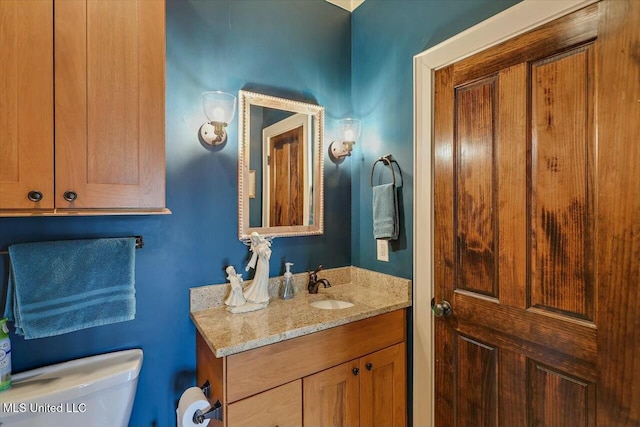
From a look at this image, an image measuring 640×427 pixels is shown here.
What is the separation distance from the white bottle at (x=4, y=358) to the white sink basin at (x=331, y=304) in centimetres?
114

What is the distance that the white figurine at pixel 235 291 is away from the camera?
1414 millimetres

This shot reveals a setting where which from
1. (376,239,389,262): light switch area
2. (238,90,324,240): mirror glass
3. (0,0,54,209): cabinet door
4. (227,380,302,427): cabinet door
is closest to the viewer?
(0,0,54,209): cabinet door

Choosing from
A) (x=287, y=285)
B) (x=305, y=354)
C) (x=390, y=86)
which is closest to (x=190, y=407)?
(x=305, y=354)

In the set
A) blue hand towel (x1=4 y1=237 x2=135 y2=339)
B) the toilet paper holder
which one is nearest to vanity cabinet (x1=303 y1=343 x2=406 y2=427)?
the toilet paper holder

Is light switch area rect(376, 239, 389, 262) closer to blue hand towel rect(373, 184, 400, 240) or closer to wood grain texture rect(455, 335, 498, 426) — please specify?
blue hand towel rect(373, 184, 400, 240)

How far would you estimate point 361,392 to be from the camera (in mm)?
1371

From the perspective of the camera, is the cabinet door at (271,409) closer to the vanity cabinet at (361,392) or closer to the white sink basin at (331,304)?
the vanity cabinet at (361,392)

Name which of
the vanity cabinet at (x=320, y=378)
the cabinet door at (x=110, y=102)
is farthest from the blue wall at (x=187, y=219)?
the cabinet door at (x=110, y=102)

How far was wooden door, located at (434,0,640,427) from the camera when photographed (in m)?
0.91

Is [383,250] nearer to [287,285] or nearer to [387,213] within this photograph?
[387,213]

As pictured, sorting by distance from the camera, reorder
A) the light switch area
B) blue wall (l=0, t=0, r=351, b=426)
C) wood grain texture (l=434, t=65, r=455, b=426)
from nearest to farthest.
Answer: blue wall (l=0, t=0, r=351, b=426)
wood grain texture (l=434, t=65, r=455, b=426)
the light switch area

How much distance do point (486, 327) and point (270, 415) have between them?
3.02 feet

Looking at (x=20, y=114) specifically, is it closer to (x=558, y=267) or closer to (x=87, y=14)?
(x=87, y=14)

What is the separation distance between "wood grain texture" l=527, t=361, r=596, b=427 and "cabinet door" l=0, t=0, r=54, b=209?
68.5 inches
